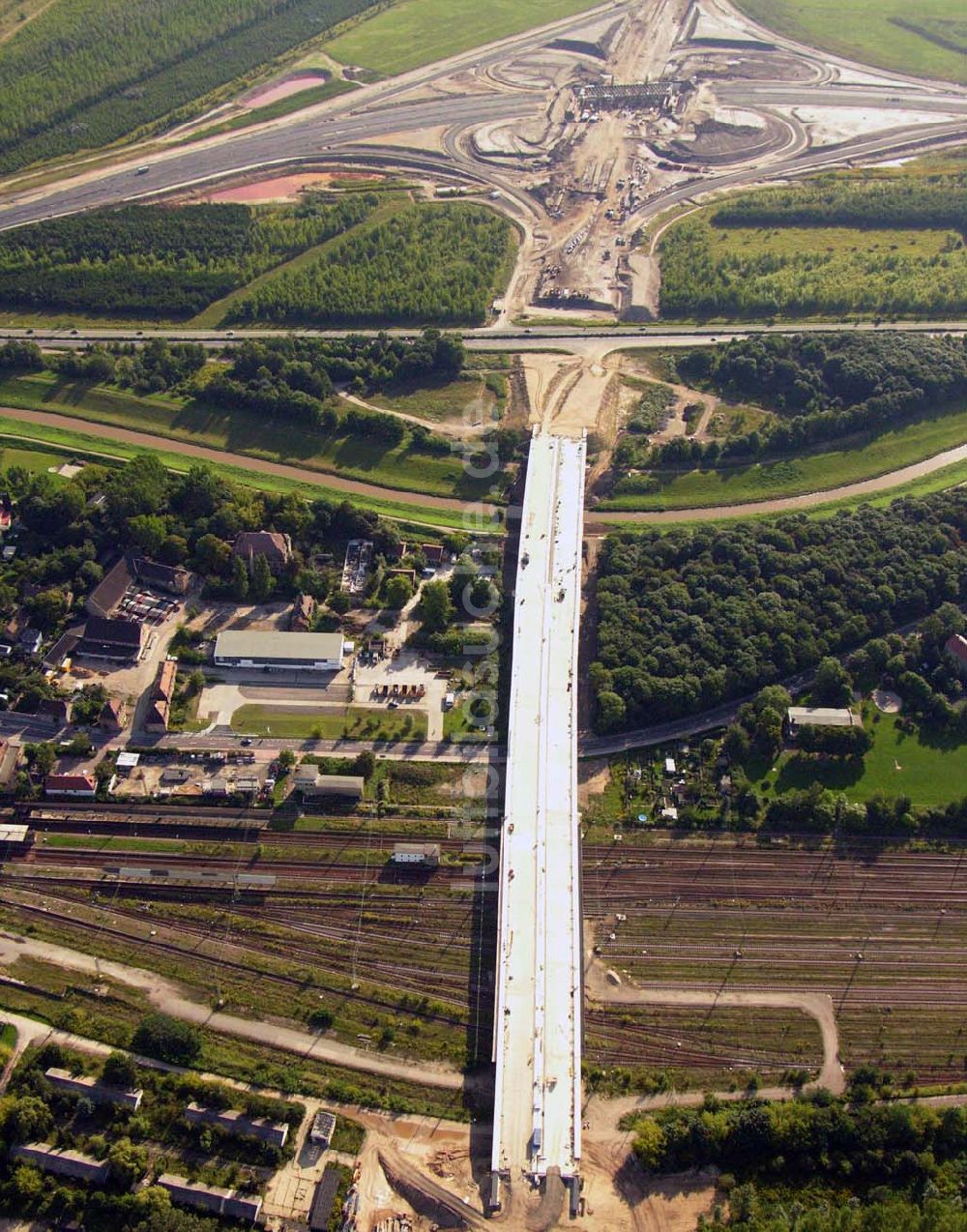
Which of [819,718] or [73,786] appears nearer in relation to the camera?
[73,786]

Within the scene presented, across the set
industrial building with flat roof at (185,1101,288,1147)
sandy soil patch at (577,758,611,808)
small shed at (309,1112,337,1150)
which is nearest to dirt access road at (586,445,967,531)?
sandy soil patch at (577,758,611,808)

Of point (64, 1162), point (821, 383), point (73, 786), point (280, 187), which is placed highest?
point (280, 187)

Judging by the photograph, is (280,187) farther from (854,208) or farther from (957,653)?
(957,653)

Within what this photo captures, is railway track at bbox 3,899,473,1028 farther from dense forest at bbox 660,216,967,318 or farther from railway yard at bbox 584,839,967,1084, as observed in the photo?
dense forest at bbox 660,216,967,318

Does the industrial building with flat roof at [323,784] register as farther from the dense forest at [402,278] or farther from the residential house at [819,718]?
the dense forest at [402,278]

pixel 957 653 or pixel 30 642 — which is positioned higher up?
pixel 957 653

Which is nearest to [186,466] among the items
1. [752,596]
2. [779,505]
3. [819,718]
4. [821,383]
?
[752,596]

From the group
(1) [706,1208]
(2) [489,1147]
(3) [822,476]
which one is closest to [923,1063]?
(1) [706,1208]

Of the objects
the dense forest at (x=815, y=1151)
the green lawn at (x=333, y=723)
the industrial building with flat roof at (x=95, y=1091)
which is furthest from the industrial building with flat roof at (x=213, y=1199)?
the green lawn at (x=333, y=723)

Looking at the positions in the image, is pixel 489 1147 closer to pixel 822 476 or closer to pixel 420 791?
pixel 420 791
